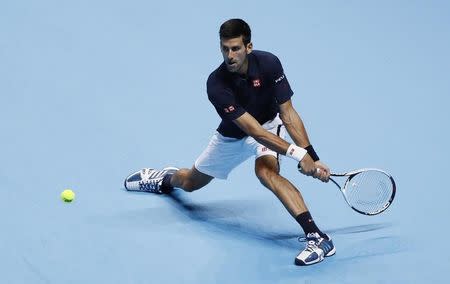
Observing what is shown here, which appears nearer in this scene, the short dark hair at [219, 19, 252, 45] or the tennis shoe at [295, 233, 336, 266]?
the short dark hair at [219, 19, 252, 45]

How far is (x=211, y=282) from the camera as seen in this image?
711 centimetres

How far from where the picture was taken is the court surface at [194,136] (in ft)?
24.4

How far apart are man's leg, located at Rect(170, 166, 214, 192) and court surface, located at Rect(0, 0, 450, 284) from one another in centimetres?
18

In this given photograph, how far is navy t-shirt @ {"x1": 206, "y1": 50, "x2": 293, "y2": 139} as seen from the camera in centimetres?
750

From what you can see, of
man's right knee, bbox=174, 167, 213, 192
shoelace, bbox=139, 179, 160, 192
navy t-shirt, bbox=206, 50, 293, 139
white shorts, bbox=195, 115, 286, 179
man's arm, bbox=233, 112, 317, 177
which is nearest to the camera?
man's arm, bbox=233, 112, 317, 177

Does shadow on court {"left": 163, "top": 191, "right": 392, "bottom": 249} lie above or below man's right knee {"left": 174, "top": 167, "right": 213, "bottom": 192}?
below

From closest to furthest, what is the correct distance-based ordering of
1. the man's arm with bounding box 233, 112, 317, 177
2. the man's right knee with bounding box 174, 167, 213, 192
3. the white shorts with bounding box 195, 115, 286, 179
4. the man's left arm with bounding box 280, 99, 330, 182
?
the man's arm with bounding box 233, 112, 317, 177 → the man's left arm with bounding box 280, 99, 330, 182 → the white shorts with bounding box 195, 115, 286, 179 → the man's right knee with bounding box 174, 167, 213, 192

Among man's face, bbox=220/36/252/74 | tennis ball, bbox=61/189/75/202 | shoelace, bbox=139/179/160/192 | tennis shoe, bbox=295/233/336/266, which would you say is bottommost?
tennis shoe, bbox=295/233/336/266

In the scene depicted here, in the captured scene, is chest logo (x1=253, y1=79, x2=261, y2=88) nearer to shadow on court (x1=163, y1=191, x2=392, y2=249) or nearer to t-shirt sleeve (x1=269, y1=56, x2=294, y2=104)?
t-shirt sleeve (x1=269, y1=56, x2=294, y2=104)

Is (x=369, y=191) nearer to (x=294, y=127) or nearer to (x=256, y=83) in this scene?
(x=294, y=127)

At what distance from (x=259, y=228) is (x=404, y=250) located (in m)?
1.26

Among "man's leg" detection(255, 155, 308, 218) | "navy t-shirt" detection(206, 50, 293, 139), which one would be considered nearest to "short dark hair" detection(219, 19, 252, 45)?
"navy t-shirt" detection(206, 50, 293, 139)

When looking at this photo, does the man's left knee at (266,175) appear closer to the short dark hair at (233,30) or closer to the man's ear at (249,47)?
the man's ear at (249,47)

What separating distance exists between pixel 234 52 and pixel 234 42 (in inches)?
3.6
